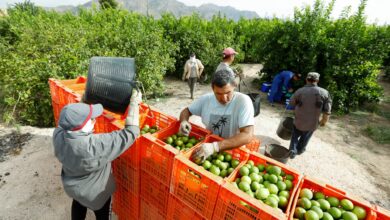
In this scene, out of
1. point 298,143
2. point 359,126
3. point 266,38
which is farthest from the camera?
point 266,38

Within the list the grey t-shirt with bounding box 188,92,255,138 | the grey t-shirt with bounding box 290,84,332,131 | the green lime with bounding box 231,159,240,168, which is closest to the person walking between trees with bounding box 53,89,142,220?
the grey t-shirt with bounding box 188,92,255,138

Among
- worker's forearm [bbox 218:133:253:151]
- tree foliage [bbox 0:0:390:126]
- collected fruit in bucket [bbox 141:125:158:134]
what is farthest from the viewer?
tree foliage [bbox 0:0:390:126]

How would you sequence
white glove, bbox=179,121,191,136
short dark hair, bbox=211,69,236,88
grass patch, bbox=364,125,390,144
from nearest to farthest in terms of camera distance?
short dark hair, bbox=211,69,236,88
white glove, bbox=179,121,191,136
grass patch, bbox=364,125,390,144

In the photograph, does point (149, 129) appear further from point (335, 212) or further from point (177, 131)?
point (335, 212)

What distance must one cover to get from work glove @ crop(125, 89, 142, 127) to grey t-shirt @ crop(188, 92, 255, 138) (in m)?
0.79

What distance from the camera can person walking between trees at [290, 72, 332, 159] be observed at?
15.5 feet

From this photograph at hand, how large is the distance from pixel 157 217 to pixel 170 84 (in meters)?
9.48

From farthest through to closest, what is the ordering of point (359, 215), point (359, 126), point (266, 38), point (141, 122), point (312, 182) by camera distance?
point (266, 38), point (359, 126), point (141, 122), point (312, 182), point (359, 215)

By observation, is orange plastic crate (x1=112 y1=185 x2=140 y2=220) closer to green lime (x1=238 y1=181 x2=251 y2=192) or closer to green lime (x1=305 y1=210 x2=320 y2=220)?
green lime (x1=238 y1=181 x2=251 y2=192)

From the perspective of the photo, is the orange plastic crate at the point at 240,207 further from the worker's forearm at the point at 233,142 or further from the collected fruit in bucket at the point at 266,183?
the worker's forearm at the point at 233,142

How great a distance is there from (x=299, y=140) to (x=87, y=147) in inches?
187

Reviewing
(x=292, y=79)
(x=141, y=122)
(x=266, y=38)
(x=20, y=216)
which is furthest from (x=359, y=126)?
(x=20, y=216)

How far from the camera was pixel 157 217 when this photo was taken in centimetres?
257

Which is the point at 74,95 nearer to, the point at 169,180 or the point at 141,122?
the point at 141,122
